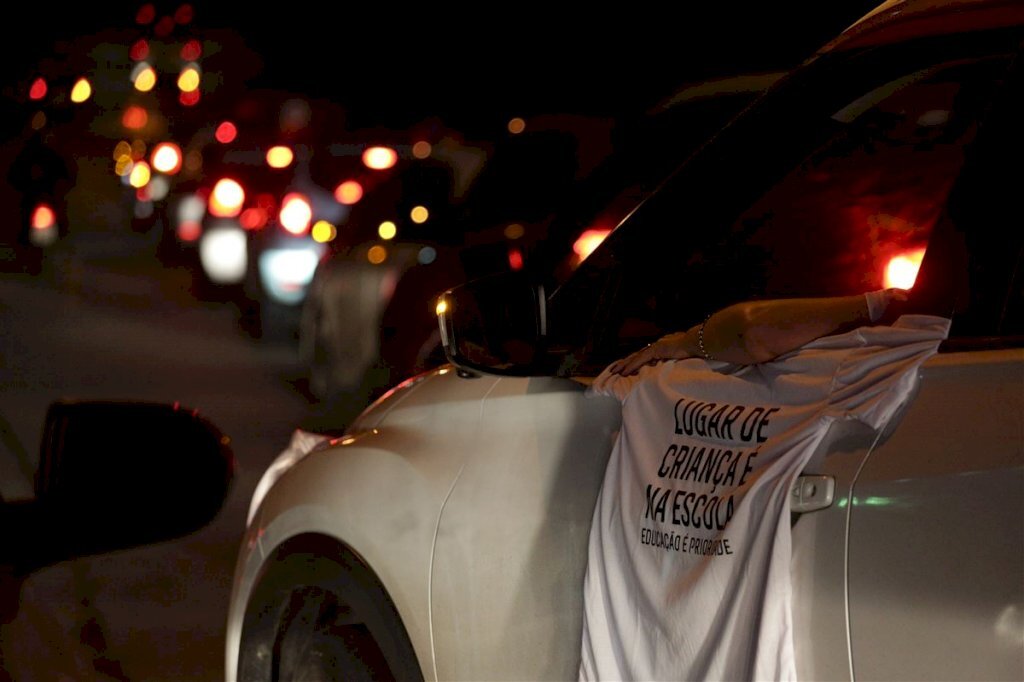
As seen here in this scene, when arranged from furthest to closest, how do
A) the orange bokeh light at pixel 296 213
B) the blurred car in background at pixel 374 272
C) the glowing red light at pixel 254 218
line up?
the glowing red light at pixel 254 218 → the orange bokeh light at pixel 296 213 → the blurred car in background at pixel 374 272

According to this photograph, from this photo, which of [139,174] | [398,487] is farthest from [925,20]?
[139,174]

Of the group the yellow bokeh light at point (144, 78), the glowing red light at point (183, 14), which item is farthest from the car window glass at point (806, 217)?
the glowing red light at point (183, 14)

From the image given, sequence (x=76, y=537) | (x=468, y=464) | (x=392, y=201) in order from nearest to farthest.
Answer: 1. (x=468, y=464)
2. (x=76, y=537)
3. (x=392, y=201)

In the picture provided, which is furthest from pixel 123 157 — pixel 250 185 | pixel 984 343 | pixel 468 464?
pixel 984 343

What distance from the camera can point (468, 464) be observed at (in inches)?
121

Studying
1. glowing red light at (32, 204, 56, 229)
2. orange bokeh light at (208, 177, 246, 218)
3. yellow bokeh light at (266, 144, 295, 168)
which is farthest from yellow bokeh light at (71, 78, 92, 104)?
yellow bokeh light at (266, 144, 295, 168)

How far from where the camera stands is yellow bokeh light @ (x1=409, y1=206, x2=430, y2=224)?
1079 cm

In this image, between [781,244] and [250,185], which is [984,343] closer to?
[781,244]

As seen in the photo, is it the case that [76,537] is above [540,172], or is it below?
below

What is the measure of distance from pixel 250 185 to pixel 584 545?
1192 cm

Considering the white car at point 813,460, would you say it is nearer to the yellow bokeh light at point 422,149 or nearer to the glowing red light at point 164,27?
the yellow bokeh light at point 422,149

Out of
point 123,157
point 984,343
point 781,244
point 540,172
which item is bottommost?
point 984,343

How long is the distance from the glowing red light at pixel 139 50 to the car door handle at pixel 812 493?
1670 cm

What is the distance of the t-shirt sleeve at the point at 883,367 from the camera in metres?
2.12
